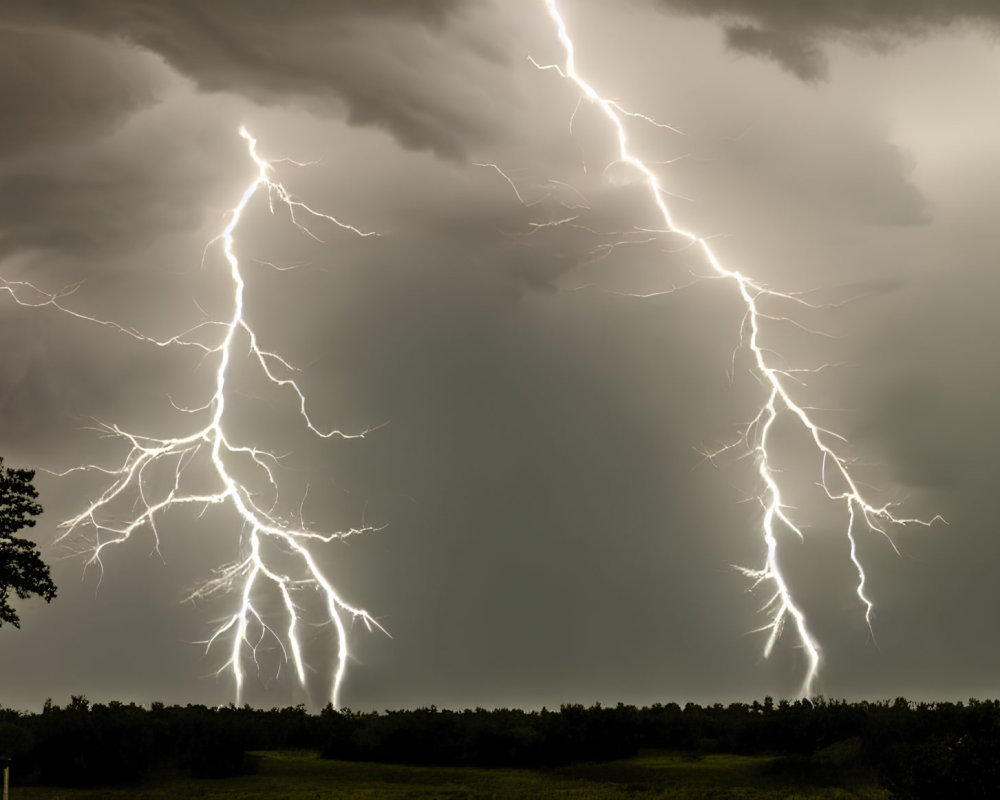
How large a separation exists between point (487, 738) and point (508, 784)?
3531 mm

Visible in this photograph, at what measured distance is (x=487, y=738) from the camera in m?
23.7

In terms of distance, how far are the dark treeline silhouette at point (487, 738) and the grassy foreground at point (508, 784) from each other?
600 mm

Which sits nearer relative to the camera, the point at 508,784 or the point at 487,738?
the point at 508,784

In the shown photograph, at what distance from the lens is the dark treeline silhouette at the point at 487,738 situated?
67.5 feet

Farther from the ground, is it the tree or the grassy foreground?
the tree

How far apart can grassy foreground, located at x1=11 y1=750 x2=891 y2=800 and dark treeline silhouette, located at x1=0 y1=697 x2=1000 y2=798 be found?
60 centimetres

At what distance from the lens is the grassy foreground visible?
19000 millimetres

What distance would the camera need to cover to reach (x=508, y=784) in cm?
2023

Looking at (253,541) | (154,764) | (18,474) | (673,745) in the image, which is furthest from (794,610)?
(18,474)

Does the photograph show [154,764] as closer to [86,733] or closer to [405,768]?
[86,733]

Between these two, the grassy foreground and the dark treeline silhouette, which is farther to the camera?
the dark treeline silhouette

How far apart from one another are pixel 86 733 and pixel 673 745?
39.3ft

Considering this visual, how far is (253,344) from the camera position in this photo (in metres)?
28.7

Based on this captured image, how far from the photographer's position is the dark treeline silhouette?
20.6m
